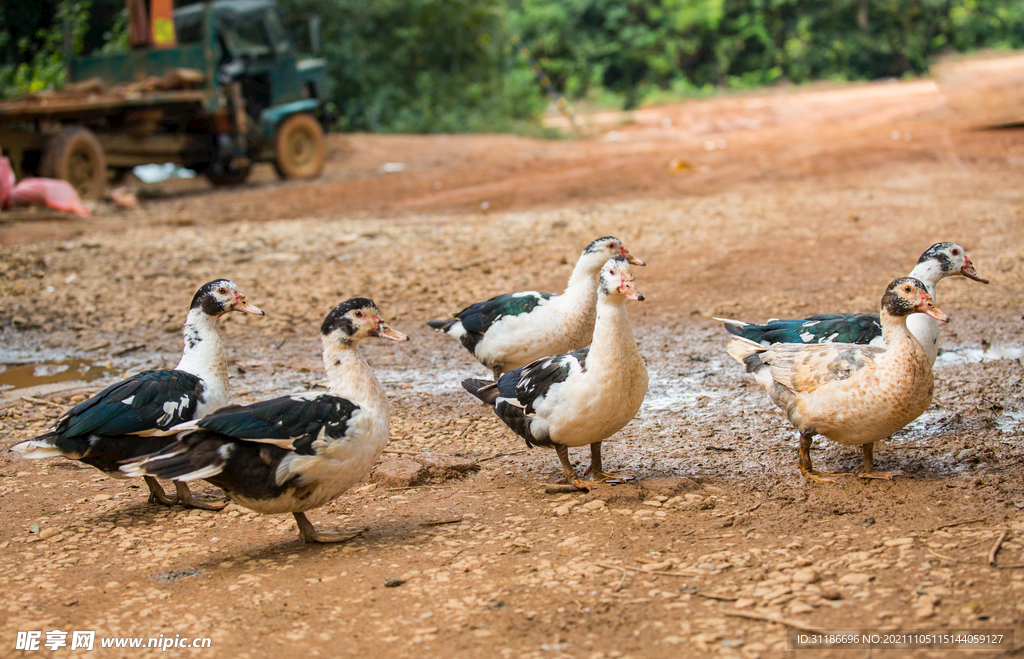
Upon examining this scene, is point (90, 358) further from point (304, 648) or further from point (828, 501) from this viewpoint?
point (828, 501)

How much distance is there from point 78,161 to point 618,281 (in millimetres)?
10171

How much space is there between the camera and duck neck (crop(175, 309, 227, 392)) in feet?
13.6

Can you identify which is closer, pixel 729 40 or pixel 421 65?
pixel 421 65

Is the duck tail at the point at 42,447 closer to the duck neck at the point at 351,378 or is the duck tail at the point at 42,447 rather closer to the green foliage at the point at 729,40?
the duck neck at the point at 351,378

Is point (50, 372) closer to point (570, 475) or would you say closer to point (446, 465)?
point (446, 465)

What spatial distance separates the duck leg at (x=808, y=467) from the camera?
3906mm

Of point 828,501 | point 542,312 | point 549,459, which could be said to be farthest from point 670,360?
point 828,501

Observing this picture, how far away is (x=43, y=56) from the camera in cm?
1558

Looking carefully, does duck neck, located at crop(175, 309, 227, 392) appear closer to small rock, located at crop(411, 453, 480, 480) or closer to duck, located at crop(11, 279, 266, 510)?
duck, located at crop(11, 279, 266, 510)

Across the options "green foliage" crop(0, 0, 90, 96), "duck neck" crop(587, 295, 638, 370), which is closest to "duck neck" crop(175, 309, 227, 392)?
"duck neck" crop(587, 295, 638, 370)

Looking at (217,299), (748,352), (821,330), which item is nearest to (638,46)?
(821,330)

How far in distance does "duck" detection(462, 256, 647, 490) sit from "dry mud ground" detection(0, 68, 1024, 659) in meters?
0.26

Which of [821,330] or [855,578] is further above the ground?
[821,330]

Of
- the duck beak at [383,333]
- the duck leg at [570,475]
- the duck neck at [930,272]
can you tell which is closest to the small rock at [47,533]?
the duck beak at [383,333]
